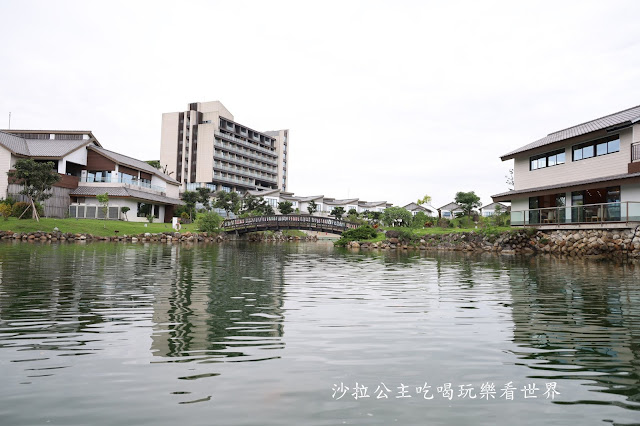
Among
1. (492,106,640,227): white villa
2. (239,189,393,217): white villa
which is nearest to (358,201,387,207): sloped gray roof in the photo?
(239,189,393,217): white villa

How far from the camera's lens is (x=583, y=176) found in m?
28.0

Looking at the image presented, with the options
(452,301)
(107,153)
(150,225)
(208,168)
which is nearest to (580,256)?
(452,301)

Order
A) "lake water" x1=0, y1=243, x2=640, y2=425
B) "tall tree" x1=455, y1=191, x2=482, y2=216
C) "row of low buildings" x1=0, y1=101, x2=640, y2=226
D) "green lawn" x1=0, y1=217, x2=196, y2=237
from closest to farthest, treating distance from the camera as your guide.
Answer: "lake water" x1=0, y1=243, x2=640, y2=425 → "row of low buildings" x1=0, y1=101, x2=640, y2=226 → "green lawn" x1=0, y1=217, x2=196, y2=237 → "tall tree" x1=455, y1=191, x2=482, y2=216

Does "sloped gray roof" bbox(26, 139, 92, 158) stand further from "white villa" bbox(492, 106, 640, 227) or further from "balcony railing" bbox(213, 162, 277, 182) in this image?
"white villa" bbox(492, 106, 640, 227)

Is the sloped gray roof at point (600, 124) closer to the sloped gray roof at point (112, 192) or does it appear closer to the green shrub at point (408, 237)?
the green shrub at point (408, 237)

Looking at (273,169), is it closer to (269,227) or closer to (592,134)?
(269,227)

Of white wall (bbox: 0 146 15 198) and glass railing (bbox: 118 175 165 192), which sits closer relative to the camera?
white wall (bbox: 0 146 15 198)

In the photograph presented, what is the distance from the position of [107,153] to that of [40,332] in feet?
169

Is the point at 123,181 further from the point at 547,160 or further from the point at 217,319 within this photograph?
the point at 217,319

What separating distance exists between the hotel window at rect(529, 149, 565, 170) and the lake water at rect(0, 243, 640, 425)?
2225 centimetres

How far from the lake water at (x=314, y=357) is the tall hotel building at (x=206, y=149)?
84.6 m

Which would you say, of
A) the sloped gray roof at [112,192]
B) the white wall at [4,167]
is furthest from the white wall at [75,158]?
the white wall at [4,167]

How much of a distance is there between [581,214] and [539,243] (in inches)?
142

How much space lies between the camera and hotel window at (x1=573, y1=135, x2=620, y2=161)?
26.3m
